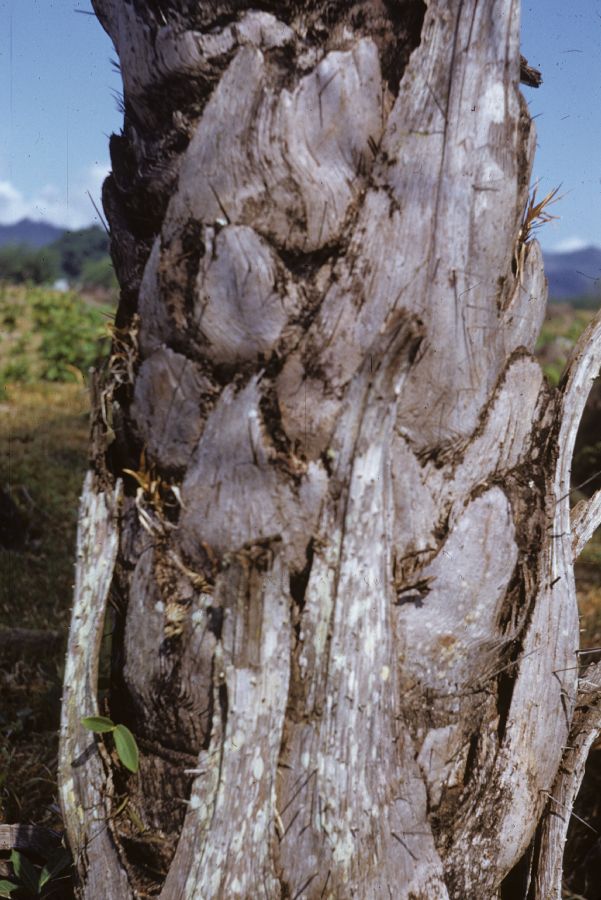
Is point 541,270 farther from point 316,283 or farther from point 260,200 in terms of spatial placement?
point 260,200

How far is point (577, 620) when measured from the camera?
166cm

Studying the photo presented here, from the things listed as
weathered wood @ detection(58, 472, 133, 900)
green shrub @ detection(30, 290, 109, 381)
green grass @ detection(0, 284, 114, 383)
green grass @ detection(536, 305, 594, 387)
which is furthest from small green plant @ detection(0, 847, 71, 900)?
green grass @ detection(536, 305, 594, 387)

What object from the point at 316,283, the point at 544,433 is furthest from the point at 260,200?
the point at 544,433

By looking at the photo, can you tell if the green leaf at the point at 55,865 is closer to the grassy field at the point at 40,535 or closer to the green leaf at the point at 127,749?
the green leaf at the point at 127,749

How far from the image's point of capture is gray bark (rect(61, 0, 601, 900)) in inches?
52.8

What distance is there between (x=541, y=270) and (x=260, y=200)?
639 mm

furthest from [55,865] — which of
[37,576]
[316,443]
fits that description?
[37,576]

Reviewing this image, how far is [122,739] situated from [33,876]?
655 millimetres

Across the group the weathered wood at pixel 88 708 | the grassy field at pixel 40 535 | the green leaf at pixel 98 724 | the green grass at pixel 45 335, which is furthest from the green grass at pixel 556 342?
the green leaf at pixel 98 724

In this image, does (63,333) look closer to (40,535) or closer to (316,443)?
(40,535)

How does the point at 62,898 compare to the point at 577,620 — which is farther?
the point at 62,898

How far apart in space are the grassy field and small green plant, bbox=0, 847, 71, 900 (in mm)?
468

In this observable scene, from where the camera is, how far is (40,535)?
514 cm

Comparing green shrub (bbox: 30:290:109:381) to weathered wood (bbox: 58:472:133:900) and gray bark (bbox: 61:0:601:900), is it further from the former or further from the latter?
gray bark (bbox: 61:0:601:900)
